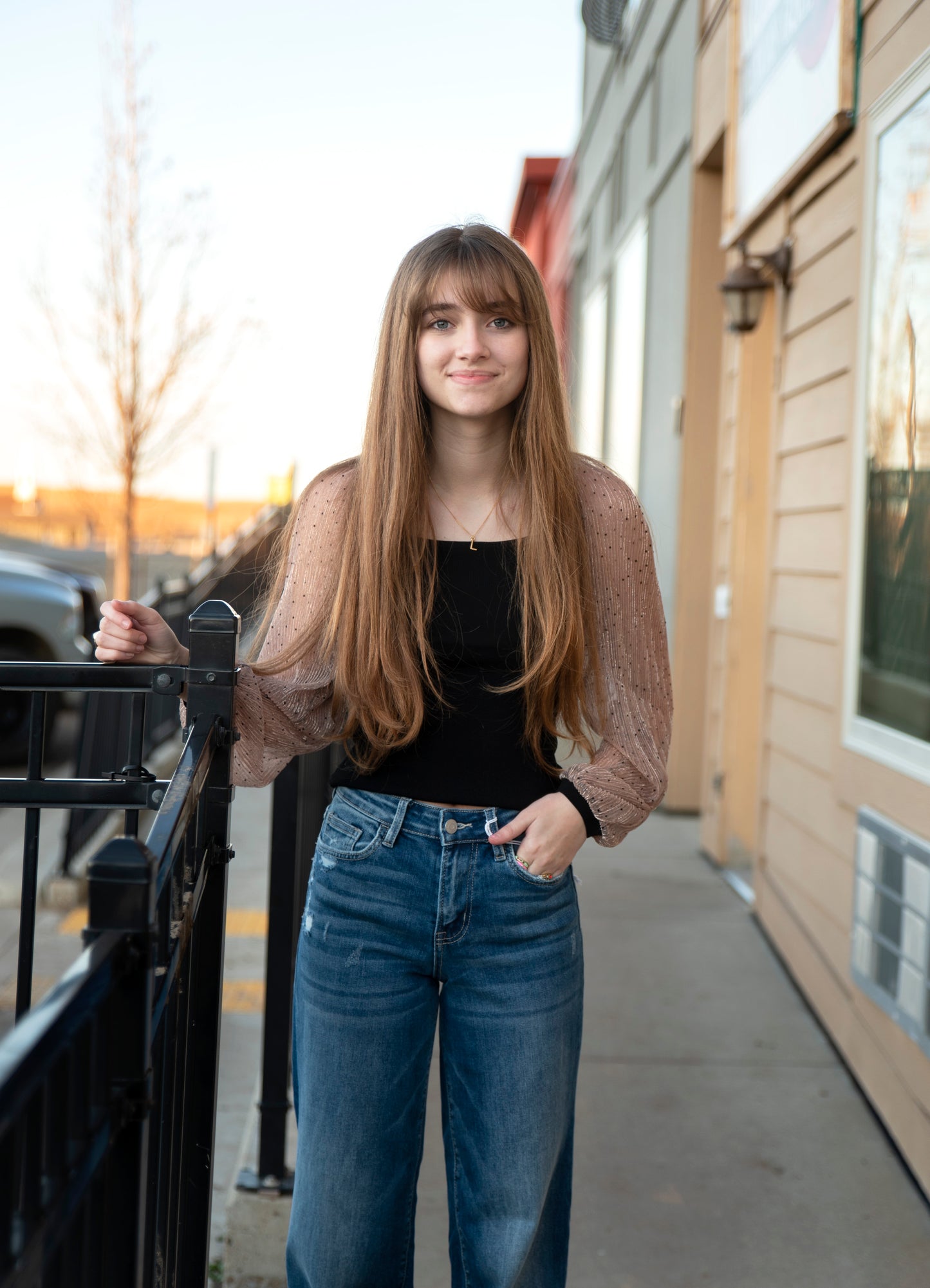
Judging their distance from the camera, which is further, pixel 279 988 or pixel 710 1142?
pixel 710 1142

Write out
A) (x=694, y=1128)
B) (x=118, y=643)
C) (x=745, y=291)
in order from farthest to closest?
(x=745, y=291) → (x=694, y=1128) → (x=118, y=643)

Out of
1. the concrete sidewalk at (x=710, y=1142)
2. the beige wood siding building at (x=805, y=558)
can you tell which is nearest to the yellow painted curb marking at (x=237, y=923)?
the concrete sidewalk at (x=710, y=1142)

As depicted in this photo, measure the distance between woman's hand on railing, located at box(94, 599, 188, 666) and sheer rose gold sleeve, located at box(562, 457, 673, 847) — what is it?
647 mm

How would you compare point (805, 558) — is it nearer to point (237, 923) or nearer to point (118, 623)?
point (237, 923)

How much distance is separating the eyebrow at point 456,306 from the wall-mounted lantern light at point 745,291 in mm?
3269

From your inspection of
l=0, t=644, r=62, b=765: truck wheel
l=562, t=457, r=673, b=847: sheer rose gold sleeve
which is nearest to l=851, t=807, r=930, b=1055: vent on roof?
l=562, t=457, r=673, b=847: sheer rose gold sleeve

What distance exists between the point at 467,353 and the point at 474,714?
1.73 feet

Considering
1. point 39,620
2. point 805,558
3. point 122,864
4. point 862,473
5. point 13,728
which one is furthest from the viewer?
point 39,620

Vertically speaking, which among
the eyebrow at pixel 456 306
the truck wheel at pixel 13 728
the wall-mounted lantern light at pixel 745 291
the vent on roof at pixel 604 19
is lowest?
the truck wheel at pixel 13 728

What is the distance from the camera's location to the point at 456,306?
5.97 ft

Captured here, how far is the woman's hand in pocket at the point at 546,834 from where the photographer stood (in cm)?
171

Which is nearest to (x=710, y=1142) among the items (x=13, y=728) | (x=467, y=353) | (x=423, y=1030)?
(x=423, y=1030)

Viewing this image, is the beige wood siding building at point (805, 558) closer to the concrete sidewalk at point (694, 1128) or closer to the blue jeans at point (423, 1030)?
the concrete sidewalk at point (694, 1128)

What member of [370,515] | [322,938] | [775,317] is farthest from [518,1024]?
[775,317]
